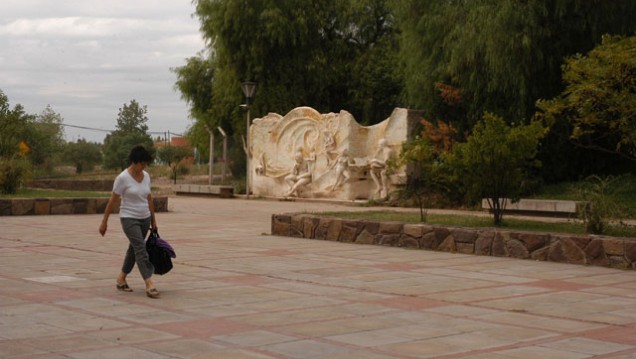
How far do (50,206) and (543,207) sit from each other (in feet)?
42.3

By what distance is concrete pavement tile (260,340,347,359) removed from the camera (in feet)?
25.6

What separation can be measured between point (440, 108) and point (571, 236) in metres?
16.6

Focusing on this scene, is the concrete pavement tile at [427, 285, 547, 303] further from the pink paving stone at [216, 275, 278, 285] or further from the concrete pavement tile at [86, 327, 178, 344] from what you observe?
the concrete pavement tile at [86, 327, 178, 344]

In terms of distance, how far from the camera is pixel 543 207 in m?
25.1

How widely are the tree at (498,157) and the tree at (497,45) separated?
9926 mm

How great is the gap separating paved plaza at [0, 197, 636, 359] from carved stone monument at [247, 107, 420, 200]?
14440mm

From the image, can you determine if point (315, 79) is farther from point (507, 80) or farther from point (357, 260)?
point (357, 260)

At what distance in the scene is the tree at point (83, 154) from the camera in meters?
59.3

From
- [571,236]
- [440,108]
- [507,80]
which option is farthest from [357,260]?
[440,108]

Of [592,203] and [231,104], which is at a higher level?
[231,104]

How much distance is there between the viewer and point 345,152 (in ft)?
105

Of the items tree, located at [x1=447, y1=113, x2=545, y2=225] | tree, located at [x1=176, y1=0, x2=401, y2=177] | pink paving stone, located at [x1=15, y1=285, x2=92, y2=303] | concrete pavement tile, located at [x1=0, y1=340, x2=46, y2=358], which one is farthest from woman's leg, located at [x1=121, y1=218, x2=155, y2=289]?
tree, located at [x1=176, y1=0, x2=401, y2=177]

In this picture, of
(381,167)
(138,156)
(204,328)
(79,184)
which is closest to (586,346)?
(204,328)

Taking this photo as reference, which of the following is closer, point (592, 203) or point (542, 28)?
point (592, 203)
